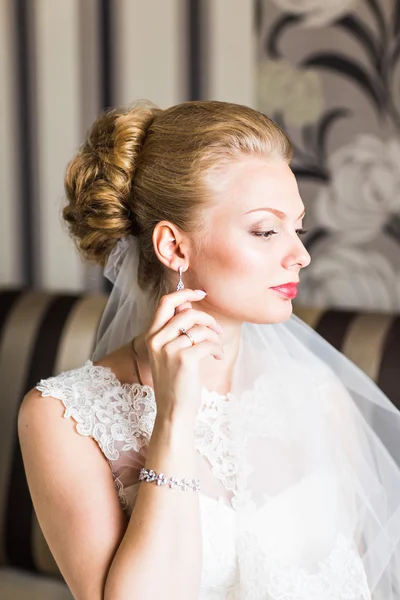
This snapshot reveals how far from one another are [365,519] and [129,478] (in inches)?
16.8

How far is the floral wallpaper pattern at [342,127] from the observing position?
2127 mm

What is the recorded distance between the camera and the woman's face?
136cm

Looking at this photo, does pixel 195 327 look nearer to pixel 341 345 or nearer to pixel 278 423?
pixel 278 423

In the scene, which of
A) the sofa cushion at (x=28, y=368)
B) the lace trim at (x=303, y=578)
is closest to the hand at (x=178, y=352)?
the lace trim at (x=303, y=578)

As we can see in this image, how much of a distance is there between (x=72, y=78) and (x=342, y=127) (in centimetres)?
85

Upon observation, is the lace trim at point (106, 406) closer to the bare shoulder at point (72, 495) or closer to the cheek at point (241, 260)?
the bare shoulder at point (72, 495)

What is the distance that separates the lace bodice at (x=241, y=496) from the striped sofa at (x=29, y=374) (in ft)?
1.90

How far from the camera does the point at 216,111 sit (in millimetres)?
1415

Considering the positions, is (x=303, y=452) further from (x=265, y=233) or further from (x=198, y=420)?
(x=265, y=233)

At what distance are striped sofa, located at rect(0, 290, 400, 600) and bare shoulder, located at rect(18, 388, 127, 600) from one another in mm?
787

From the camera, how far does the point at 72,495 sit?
1314 millimetres

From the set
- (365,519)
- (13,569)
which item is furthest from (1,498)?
(365,519)

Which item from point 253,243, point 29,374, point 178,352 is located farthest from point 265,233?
point 29,374

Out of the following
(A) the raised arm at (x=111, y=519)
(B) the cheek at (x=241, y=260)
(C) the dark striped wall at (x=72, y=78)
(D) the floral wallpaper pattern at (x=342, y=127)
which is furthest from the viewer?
(C) the dark striped wall at (x=72, y=78)
